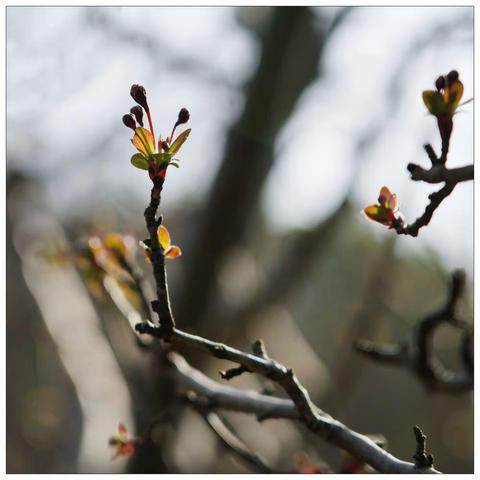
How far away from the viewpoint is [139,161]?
88 cm

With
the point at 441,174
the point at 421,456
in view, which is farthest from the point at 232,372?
the point at 441,174

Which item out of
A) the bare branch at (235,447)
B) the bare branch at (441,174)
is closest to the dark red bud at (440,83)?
the bare branch at (441,174)

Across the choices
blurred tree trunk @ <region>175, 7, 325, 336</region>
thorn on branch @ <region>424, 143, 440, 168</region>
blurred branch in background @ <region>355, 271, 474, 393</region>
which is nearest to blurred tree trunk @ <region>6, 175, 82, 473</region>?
blurred tree trunk @ <region>175, 7, 325, 336</region>

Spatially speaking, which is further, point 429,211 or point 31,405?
point 31,405

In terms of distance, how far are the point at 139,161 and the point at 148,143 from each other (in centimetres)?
3

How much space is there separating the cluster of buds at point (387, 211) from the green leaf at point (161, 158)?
0.38 m

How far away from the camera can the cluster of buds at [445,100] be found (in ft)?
2.84

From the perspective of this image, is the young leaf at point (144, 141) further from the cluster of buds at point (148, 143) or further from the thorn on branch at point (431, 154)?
the thorn on branch at point (431, 154)

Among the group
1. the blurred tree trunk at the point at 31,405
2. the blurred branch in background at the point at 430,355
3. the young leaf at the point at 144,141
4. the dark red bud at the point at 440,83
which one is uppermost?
the dark red bud at the point at 440,83

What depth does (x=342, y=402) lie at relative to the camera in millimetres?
3967

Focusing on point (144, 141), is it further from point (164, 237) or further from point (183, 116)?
point (164, 237)

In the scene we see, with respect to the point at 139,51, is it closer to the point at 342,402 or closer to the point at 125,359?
the point at 125,359

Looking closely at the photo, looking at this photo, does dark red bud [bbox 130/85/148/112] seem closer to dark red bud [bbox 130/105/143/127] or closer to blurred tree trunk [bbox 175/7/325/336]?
dark red bud [bbox 130/105/143/127]

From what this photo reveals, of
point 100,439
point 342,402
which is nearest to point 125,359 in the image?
point 100,439
